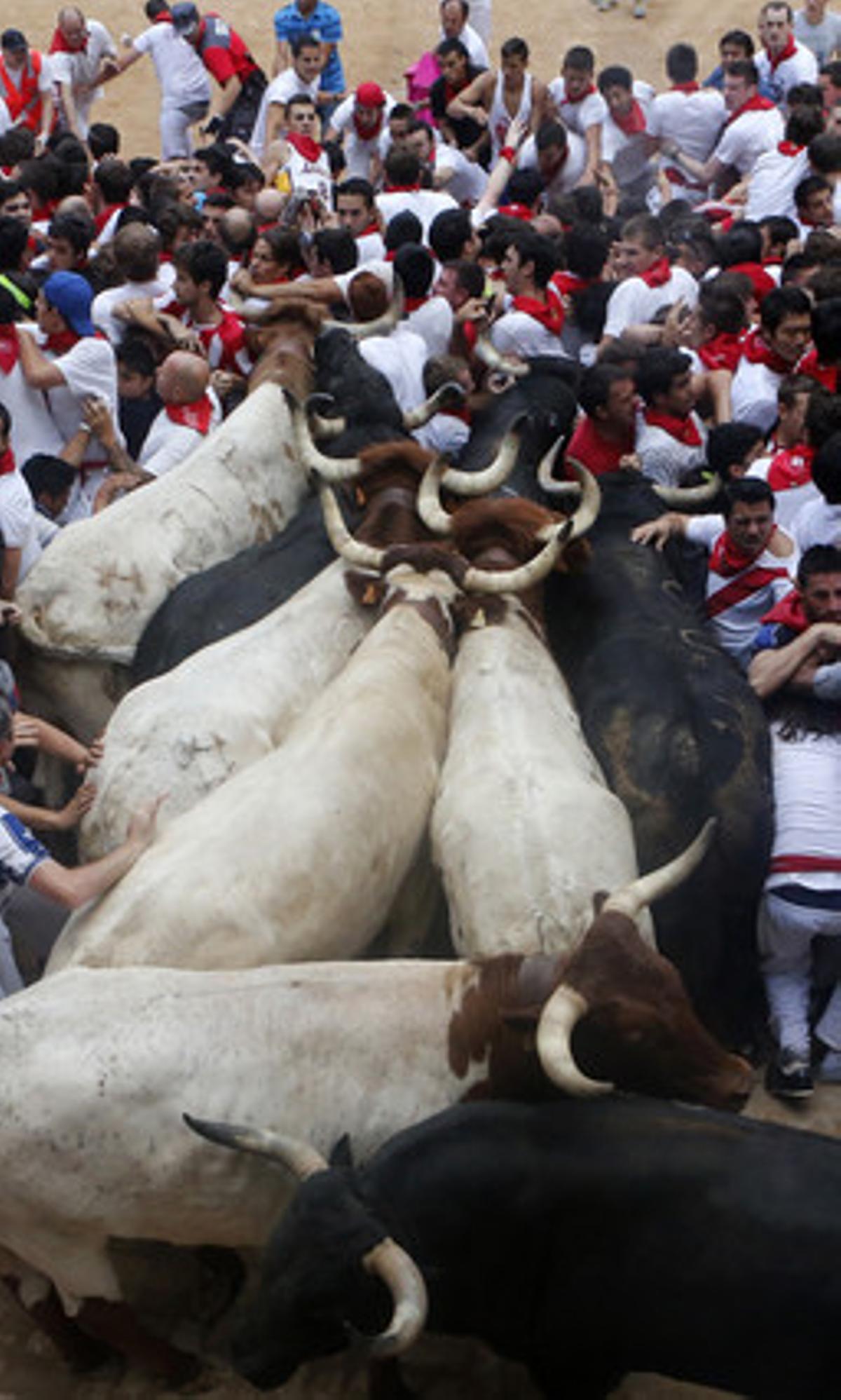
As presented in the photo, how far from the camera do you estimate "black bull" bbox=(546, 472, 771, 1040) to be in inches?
282

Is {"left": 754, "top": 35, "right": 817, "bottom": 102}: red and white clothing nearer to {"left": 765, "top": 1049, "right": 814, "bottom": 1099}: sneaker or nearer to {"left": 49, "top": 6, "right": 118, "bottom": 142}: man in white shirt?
{"left": 49, "top": 6, "right": 118, "bottom": 142}: man in white shirt

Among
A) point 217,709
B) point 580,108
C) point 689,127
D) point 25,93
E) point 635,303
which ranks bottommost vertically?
point 689,127

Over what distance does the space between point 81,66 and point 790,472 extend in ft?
31.7

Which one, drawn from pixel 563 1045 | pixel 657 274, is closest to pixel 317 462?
pixel 657 274

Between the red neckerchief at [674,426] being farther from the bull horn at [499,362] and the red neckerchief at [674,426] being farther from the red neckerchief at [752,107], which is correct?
the red neckerchief at [752,107]

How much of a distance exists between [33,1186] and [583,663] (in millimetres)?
3296

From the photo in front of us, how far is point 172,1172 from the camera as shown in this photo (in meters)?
5.73

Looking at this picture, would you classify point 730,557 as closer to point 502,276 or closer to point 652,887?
point 652,887

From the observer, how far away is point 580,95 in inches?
598

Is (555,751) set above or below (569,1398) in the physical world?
above

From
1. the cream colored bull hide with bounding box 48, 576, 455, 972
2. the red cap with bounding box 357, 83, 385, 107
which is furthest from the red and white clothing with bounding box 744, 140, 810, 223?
the cream colored bull hide with bounding box 48, 576, 455, 972

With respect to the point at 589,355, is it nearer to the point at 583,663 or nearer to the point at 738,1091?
the point at 583,663

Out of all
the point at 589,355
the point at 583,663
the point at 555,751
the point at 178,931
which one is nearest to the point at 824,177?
the point at 589,355

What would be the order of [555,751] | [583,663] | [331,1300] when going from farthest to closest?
[583,663]
[555,751]
[331,1300]
